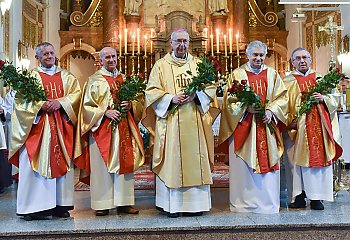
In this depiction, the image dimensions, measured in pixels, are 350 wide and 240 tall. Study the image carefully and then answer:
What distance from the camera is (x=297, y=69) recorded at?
16.7ft

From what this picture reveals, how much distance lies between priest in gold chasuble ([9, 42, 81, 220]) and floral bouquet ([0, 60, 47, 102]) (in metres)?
0.07

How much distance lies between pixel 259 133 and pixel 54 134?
6.19 feet

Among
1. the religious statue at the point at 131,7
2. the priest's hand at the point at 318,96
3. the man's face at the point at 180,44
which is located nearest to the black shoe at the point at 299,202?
the priest's hand at the point at 318,96

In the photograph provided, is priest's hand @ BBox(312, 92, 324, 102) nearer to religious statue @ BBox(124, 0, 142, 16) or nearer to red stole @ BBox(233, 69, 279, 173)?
A: red stole @ BBox(233, 69, 279, 173)

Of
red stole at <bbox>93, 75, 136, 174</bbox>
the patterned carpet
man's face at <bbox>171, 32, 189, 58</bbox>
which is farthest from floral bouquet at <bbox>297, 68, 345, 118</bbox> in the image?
the patterned carpet

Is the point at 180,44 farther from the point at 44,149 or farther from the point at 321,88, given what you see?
the point at 44,149

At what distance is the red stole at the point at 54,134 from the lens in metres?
4.50

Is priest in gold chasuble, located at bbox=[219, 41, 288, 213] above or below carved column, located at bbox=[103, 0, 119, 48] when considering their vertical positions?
below

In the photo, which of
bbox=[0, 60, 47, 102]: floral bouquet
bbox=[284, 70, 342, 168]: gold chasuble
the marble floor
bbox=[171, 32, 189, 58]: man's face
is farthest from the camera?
bbox=[284, 70, 342, 168]: gold chasuble

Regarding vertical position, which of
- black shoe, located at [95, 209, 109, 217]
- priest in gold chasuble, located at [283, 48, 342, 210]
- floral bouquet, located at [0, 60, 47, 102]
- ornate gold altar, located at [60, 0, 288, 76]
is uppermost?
ornate gold altar, located at [60, 0, 288, 76]

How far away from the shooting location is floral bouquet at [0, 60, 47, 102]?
4.36m

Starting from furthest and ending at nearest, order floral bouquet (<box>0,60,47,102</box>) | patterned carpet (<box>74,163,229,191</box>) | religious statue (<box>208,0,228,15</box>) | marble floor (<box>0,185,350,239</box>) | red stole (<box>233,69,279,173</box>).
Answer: religious statue (<box>208,0,228,15</box>) → patterned carpet (<box>74,163,229,191</box>) → red stole (<box>233,69,279,173</box>) → floral bouquet (<box>0,60,47,102</box>) → marble floor (<box>0,185,350,239</box>)

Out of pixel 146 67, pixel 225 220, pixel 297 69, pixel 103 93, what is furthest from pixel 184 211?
pixel 146 67

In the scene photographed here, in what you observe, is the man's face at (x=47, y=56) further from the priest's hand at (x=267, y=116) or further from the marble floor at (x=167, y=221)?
the priest's hand at (x=267, y=116)
